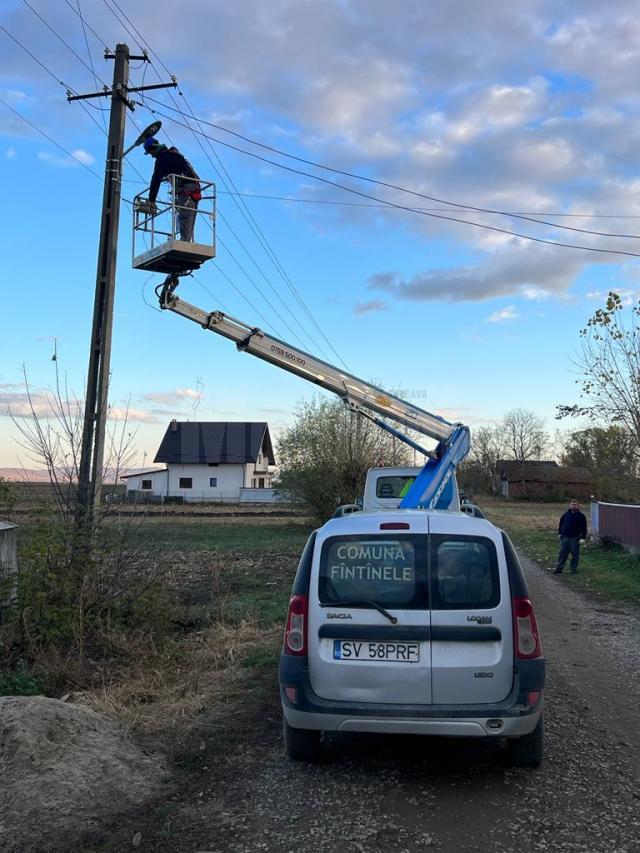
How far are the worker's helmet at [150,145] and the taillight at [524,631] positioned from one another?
9.05 meters

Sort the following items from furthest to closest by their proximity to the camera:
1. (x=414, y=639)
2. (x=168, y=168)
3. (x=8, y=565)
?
(x=168, y=168) → (x=8, y=565) → (x=414, y=639)

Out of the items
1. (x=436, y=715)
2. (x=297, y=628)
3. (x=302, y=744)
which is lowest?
(x=302, y=744)

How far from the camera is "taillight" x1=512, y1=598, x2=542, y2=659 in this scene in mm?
5043

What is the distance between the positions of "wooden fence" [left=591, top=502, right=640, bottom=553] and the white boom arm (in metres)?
9.30

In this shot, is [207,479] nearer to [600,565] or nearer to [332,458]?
[332,458]

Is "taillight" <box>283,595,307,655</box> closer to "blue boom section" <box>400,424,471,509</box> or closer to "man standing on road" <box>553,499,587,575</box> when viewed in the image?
"blue boom section" <box>400,424,471,509</box>

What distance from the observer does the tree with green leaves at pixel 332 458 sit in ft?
110

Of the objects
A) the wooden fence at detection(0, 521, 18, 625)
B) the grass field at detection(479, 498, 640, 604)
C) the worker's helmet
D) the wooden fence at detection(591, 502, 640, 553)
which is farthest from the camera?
the wooden fence at detection(591, 502, 640, 553)

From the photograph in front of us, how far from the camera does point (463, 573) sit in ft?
17.0

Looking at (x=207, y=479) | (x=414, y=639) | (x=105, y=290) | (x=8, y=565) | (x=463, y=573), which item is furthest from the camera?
(x=207, y=479)

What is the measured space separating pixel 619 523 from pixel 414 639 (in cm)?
1935

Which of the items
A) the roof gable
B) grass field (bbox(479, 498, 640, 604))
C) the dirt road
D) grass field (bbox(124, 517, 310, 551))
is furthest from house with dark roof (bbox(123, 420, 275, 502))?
the dirt road

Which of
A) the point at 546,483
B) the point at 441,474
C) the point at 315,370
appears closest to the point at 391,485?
the point at 441,474

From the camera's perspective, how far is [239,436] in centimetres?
7181
